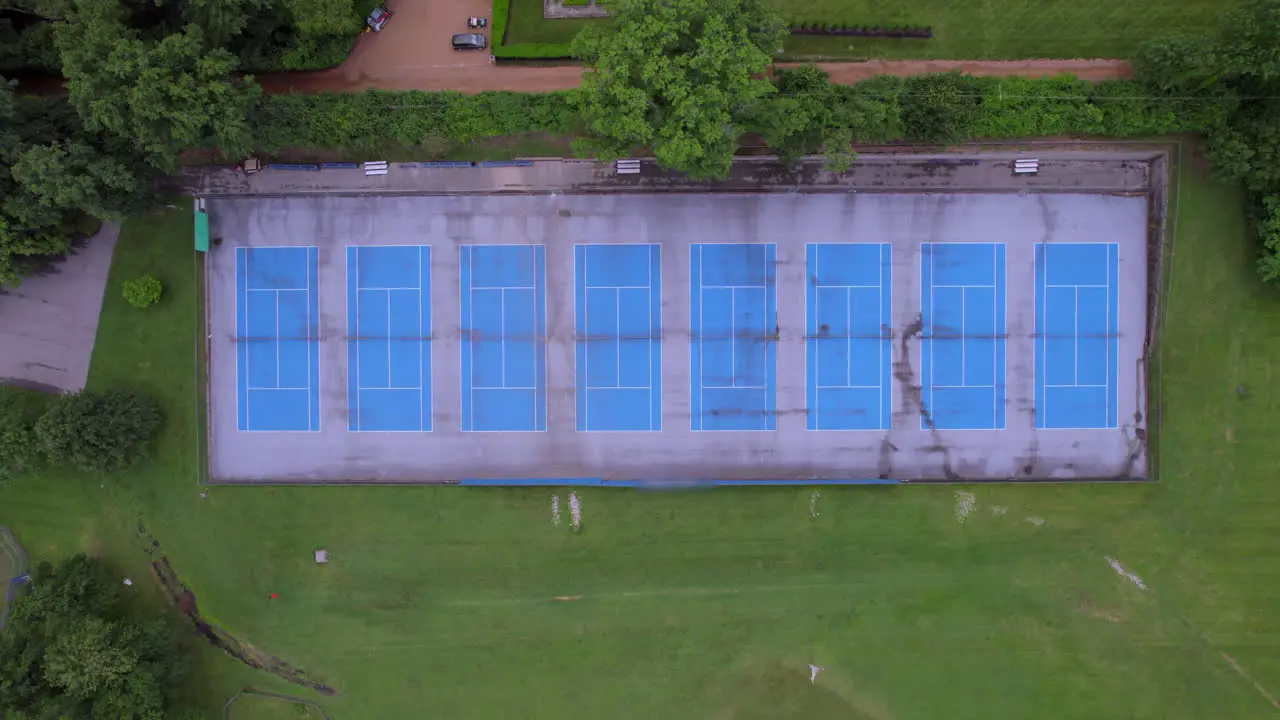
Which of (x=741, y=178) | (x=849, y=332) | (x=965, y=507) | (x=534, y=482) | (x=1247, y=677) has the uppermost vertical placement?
(x=741, y=178)

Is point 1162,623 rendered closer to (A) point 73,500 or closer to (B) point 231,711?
(B) point 231,711

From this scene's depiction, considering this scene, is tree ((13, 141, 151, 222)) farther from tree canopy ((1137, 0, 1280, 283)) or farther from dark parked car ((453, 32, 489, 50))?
tree canopy ((1137, 0, 1280, 283))

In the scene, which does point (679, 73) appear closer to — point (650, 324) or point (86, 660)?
point (650, 324)

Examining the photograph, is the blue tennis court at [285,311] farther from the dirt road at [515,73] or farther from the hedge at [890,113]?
the dirt road at [515,73]

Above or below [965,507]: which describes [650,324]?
above

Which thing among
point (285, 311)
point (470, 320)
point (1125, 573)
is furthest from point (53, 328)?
point (1125, 573)

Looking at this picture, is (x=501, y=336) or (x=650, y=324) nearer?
(x=650, y=324)

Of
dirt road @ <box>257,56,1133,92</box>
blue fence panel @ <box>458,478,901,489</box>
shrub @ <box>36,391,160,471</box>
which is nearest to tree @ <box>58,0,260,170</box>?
dirt road @ <box>257,56,1133,92</box>

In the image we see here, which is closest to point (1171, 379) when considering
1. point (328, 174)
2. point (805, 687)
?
point (805, 687)
